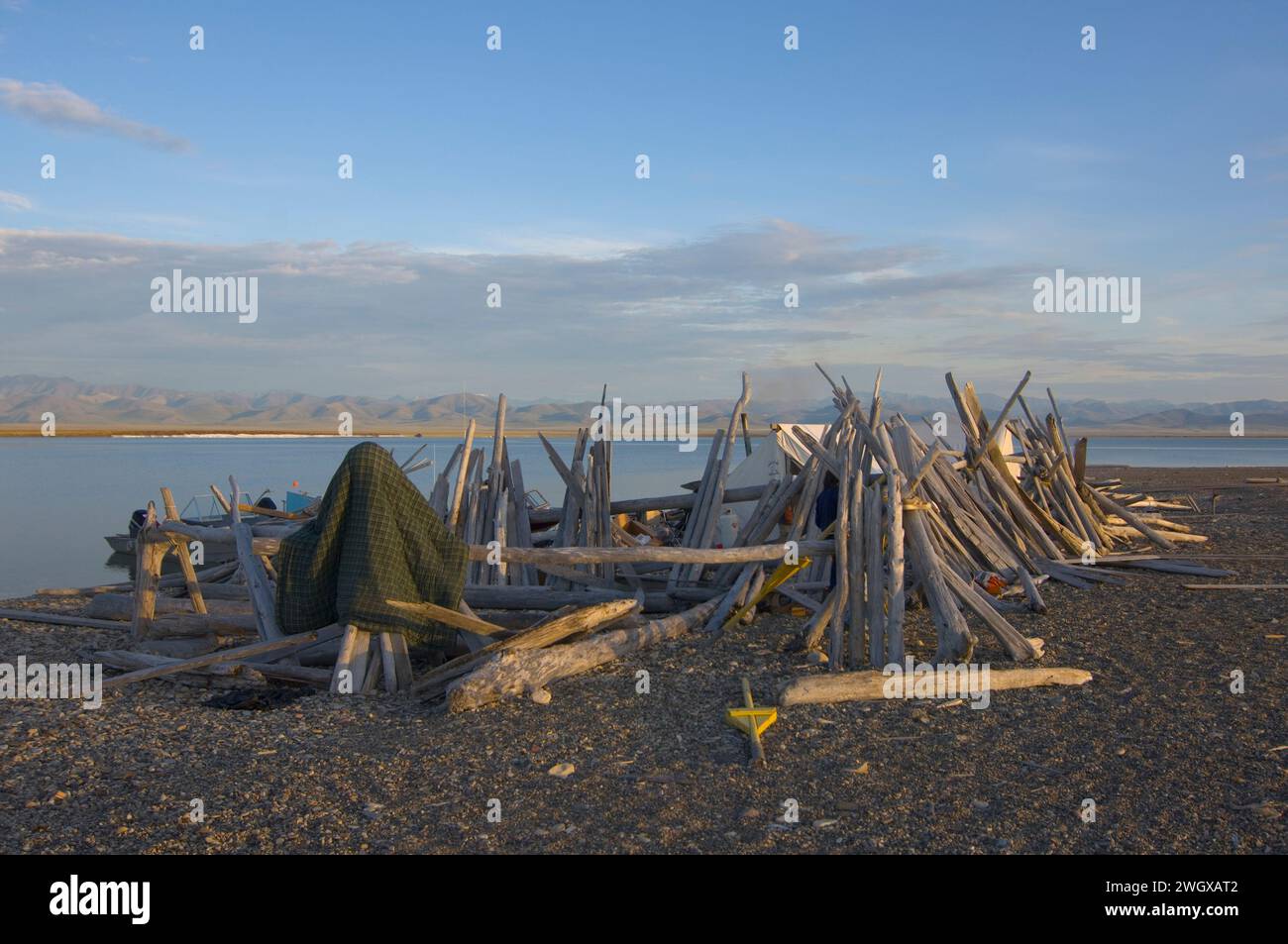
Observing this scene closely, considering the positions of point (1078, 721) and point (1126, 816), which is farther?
point (1078, 721)

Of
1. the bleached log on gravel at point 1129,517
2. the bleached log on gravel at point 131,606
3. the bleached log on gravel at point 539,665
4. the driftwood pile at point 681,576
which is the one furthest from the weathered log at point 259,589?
the bleached log on gravel at point 1129,517

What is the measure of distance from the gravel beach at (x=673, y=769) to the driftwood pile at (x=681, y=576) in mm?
314

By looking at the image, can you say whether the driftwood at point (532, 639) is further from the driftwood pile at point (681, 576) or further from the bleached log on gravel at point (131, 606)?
the bleached log on gravel at point (131, 606)

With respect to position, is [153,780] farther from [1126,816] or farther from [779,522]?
[779,522]

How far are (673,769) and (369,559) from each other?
2.83 meters

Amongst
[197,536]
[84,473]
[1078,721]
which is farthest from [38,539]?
[84,473]

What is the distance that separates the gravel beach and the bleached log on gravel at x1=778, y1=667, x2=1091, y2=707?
107mm

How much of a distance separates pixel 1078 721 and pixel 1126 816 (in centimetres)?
153

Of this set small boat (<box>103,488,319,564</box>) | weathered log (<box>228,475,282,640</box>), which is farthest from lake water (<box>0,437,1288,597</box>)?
weathered log (<box>228,475,282,640</box>)

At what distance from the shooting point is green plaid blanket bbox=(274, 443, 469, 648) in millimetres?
6820

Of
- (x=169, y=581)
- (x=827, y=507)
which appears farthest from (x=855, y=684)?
(x=169, y=581)

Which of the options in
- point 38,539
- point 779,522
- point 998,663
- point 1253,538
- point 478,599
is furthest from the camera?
point 38,539

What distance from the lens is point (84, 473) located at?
190 feet

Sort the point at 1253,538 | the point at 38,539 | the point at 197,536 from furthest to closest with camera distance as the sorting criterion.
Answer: the point at 38,539 < the point at 1253,538 < the point at 197,536
